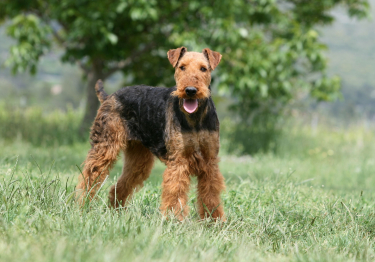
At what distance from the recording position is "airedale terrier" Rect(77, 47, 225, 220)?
322cm

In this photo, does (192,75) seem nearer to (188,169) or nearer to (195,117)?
(195,117)

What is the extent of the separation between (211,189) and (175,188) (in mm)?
355

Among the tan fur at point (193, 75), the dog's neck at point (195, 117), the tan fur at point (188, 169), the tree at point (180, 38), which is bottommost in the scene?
the tan fur at point (188, 169)

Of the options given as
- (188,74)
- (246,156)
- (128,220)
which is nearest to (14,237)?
(128,220)

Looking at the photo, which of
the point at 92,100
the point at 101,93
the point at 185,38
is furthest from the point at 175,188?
the point at 92,100

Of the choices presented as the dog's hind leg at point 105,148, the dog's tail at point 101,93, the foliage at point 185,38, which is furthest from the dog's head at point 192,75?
the foliage at point 185,38

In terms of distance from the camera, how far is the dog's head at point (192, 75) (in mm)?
3000

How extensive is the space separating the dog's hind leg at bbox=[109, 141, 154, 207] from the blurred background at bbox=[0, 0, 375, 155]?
12.4ft

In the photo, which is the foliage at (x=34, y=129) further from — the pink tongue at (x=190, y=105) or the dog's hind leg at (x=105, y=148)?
the pink tongue at (x=190, y=105)

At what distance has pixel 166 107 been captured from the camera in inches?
139

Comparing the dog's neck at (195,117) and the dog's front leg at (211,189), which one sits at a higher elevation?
the dog's neck at (195,117)

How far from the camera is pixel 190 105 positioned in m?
3.06

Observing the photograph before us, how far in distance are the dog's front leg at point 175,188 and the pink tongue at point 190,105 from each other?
0.49 metres

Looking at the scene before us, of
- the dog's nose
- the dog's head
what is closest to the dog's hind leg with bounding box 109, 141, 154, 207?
the dog's head
